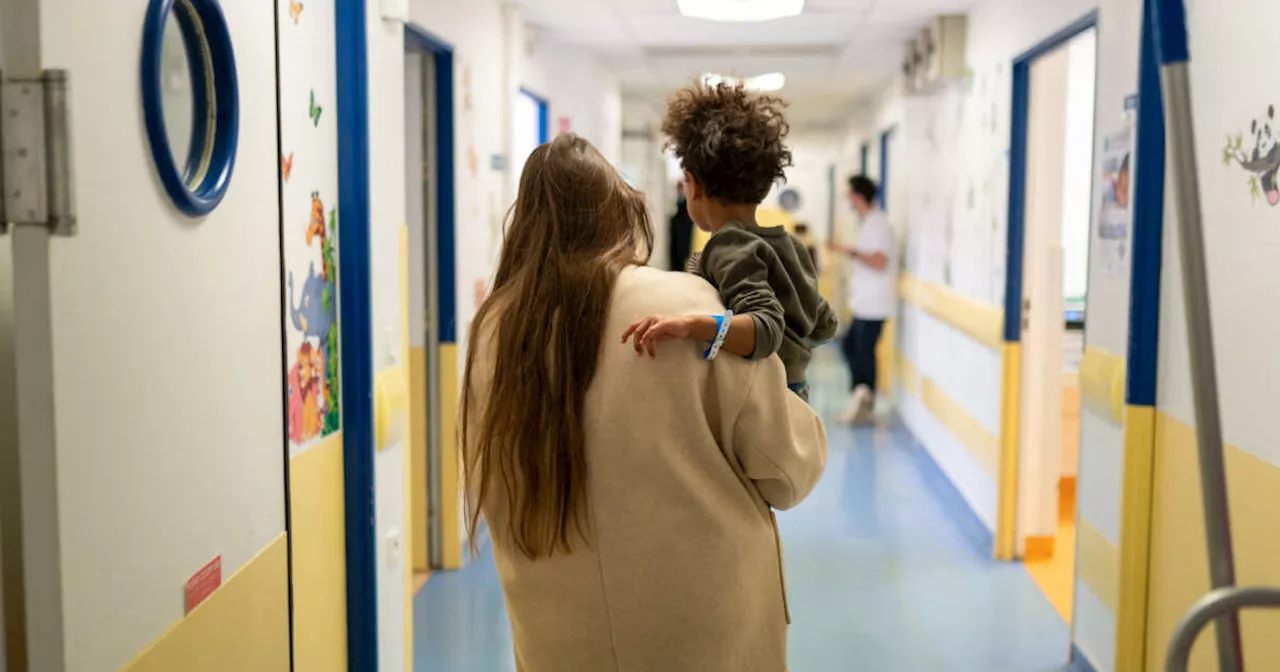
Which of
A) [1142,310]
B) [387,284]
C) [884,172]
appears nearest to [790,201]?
[884,172]

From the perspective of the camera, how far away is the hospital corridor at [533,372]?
1.22 metres

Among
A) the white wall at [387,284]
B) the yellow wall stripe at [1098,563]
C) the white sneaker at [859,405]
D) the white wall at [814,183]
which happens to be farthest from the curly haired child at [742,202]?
the white wall at [814,183]

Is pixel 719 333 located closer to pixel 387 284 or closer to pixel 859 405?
pixel 387 284

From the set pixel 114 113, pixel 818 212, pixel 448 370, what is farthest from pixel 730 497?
pixel 818 212

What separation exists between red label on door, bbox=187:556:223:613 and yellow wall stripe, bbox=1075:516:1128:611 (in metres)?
2.19

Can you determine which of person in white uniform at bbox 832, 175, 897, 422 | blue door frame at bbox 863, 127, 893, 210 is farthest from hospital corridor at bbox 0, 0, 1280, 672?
blue door frame at bbox 863, 127, 893, 210

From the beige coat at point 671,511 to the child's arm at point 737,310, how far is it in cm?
3

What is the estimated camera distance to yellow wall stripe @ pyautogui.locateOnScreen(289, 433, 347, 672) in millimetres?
2104

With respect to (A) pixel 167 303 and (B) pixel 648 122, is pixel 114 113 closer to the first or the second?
(A) pixel 167 303

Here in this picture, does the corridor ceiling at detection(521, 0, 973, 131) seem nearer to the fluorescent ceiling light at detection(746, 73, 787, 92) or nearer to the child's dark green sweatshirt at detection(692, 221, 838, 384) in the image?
the fluorescent ceiling light at detection(746, 73, 787, 92)

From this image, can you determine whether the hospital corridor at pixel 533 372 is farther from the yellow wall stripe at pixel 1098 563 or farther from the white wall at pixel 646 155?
the white wall at pixel 646 155

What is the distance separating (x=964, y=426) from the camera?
17.3ft

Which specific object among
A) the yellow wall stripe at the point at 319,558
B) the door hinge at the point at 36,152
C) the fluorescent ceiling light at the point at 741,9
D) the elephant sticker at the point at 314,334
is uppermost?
the fluorescent ceiling light at the point at 741,9

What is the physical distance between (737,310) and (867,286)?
5.73m
